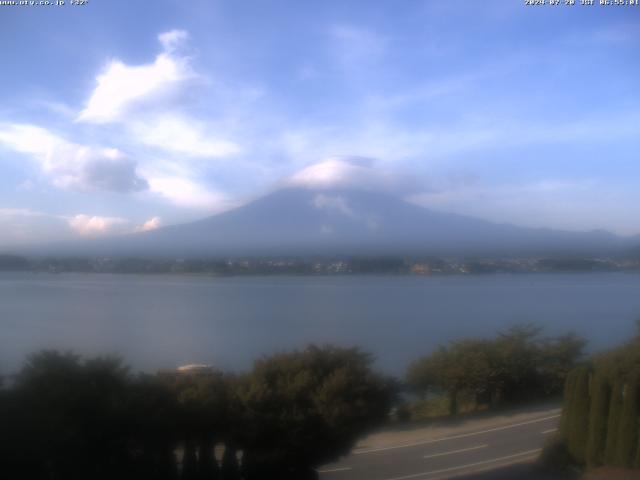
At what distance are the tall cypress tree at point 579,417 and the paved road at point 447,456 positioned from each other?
465mm

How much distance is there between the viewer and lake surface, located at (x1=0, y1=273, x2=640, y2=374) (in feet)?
30.5

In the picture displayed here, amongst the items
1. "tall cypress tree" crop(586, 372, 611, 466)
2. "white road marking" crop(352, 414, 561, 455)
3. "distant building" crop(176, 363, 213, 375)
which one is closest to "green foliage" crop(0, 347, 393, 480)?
"distant building" crop(176, 363, 213, 375)

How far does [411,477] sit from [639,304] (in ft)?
35.0

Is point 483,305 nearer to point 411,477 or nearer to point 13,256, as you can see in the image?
point 411,477

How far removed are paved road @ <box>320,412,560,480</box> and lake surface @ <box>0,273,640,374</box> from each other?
1.26 meters

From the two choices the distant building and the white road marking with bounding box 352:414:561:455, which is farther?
the white road marking with bounding box 352:414:561:455

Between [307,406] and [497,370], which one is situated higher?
[307,406]

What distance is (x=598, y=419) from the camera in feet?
27.9

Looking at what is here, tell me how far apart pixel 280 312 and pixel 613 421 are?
6697mm

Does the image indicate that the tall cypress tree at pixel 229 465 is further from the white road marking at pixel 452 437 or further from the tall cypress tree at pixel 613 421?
the tall cypress tree at pixel 613 421

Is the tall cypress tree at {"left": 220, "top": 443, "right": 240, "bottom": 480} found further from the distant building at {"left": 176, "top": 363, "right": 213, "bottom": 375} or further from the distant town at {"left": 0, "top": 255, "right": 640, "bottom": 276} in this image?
the distant town at {"left": 0, "top": 255, "right": 640, "bottom": 276}

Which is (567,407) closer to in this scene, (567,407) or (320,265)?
(567,407)

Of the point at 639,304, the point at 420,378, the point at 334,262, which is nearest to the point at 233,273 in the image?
the point at 334,262

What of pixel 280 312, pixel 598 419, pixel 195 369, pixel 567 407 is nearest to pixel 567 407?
pixel 567 407
